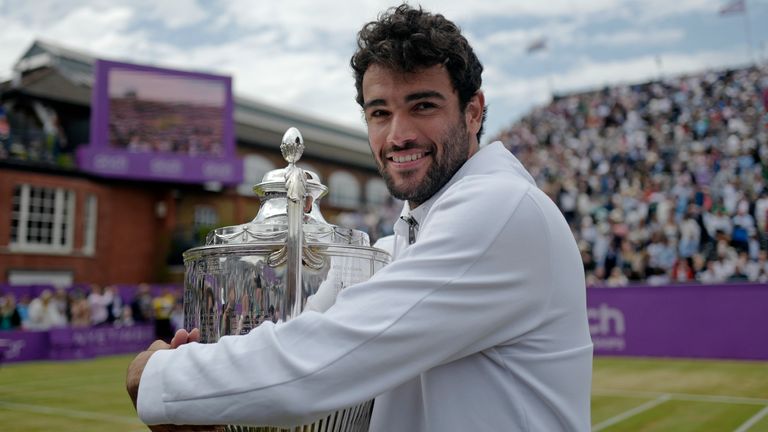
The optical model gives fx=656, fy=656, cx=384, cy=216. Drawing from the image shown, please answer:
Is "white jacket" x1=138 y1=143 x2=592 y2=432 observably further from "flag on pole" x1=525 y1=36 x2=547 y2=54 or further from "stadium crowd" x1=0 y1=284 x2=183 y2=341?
"flag on pole" x1=525 y1=36 x2=547 y2=54

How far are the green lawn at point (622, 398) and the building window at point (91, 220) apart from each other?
1448 cm

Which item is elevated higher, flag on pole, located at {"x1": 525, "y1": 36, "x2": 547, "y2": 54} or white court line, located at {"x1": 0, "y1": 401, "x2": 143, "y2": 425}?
flag on pole, located at {"x1": 525, "y1": 36, "x2": 547, "y2": 54}

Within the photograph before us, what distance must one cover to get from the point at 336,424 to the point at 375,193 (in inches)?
1767

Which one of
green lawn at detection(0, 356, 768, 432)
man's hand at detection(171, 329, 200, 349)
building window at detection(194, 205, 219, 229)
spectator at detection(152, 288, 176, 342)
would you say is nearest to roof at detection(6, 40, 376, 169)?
building window at detection(194, 205, 219, 229)

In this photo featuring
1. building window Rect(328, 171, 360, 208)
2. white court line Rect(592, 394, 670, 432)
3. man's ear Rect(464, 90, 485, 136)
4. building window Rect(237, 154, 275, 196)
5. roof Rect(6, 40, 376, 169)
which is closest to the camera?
man's ear Rect(464, 90, 485, 136)

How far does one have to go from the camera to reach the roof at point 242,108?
28.4 m

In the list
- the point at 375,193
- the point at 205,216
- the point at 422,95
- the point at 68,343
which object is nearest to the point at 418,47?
the point at 422,95

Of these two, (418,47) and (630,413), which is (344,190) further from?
(418,47)

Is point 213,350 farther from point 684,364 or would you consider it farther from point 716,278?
point 716,278

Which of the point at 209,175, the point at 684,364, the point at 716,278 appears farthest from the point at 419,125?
the point at 209,175

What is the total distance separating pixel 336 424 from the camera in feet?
5.34

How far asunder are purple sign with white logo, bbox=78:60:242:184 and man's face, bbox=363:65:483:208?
26.3 meters

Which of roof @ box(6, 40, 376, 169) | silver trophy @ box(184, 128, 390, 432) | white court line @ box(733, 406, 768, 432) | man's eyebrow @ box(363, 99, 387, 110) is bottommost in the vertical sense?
white court line @ box(733, 406, 768, 432)

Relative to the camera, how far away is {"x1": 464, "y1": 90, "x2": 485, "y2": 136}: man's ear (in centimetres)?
185
